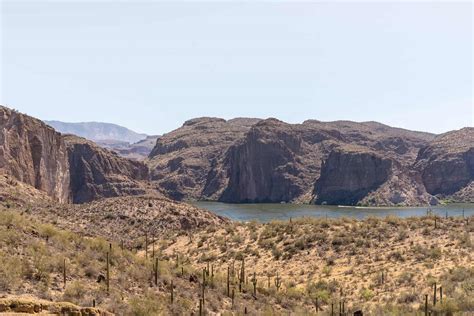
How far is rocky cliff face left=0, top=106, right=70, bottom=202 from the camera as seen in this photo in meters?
54.2

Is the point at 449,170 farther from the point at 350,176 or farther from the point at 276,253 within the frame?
the point at 276,253

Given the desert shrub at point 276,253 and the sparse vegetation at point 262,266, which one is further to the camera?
the desert shrub at point 276,253

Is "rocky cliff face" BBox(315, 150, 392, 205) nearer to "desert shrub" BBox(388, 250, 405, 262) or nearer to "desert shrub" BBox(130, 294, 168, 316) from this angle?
"desert shrub" BBox(388, 250, 405, 262)

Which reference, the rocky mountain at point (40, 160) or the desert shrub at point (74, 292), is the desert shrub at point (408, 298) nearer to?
the desert shrub at point (74, 292)

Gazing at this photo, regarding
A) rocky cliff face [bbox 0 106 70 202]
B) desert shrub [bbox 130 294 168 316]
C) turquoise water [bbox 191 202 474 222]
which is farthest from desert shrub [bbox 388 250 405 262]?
turquoise water [bbox 191 202 474 222]

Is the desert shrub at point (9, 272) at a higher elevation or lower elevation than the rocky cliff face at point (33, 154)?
lower

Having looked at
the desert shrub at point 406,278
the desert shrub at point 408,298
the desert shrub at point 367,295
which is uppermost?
the desert shrub at point 406,278

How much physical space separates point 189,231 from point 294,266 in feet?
41.9

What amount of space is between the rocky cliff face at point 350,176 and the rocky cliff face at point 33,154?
373 ft

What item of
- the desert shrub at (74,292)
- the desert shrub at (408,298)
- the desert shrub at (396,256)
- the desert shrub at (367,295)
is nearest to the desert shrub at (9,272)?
the desert shrub at (74,292)

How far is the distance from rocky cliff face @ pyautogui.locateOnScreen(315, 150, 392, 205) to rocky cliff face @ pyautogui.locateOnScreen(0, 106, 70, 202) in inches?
4481

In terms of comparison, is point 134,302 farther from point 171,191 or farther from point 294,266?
point 171,191

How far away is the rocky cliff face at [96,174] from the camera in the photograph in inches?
5276

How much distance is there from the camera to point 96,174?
140125mm
